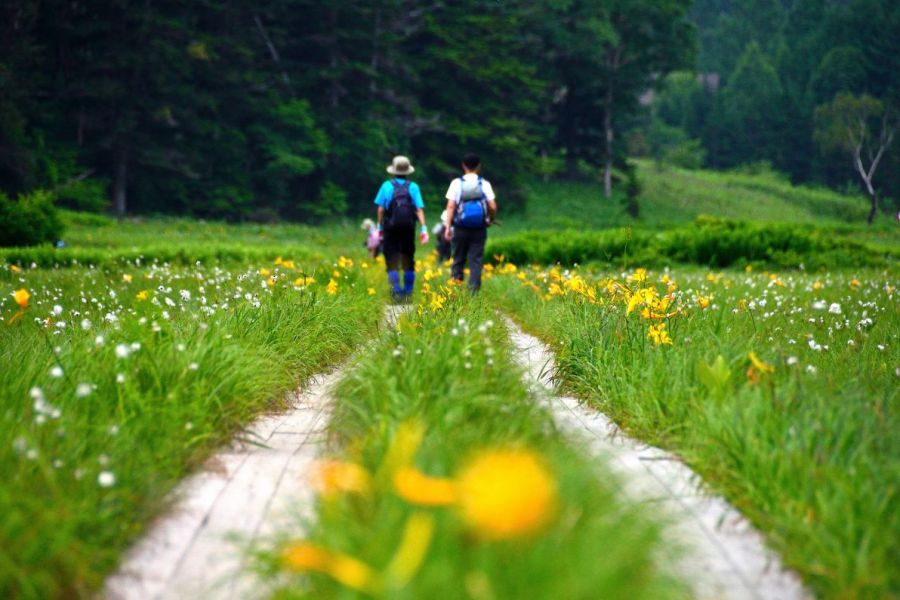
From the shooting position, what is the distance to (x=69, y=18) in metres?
32.5

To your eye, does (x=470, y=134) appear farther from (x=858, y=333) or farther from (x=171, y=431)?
(x=171, y=431)

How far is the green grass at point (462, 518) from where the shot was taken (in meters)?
2.04

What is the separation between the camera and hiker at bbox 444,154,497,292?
995 cm

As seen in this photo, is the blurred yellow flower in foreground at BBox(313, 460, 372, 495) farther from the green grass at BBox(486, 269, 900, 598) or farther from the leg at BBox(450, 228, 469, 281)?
the leg at BBox(450, 228, 469, 281)

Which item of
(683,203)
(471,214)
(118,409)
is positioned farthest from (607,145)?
(118,409)

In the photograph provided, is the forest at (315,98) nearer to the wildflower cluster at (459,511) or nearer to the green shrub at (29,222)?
the green shrub at (29,222)

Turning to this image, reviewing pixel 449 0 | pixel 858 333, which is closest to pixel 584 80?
pixel 449 0

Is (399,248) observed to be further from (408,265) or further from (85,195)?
(85,195)

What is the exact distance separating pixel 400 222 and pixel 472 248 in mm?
1011

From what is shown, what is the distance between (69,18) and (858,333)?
33.9 meters

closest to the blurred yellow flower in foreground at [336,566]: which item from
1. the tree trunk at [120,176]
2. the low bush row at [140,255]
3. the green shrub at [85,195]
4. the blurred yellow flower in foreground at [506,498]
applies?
the blurred yellow flower in foreground at [506,498]

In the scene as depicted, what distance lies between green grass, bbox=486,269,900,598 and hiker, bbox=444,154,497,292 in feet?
8.69

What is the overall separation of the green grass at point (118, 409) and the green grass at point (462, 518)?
0.72 meters

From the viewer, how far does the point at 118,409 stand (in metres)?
3.74
